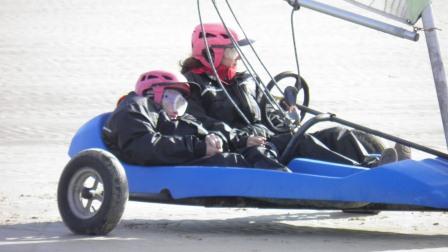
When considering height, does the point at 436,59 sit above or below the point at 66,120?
above

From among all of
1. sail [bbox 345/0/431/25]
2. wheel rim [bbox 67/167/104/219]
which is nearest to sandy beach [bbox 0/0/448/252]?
wheel rim [bbox 67/167/104/219]

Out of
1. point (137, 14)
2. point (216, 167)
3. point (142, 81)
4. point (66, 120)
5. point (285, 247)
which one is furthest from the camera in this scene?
point (137, 14)

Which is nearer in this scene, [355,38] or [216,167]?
[216,167]

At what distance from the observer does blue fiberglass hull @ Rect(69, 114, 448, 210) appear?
7.93m

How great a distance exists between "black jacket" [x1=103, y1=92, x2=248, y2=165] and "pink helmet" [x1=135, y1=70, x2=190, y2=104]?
0.31 feet

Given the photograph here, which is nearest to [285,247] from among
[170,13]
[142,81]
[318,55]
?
[142,81]

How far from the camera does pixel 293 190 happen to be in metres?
8.28

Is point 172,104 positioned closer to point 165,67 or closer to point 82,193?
point 82,193

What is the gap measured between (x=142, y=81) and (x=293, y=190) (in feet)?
5.23

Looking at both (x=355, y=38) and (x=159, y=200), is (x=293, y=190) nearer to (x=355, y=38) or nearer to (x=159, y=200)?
(x=159, y=200)

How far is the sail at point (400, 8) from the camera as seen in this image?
802 centimetres

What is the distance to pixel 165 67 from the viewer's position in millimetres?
21109

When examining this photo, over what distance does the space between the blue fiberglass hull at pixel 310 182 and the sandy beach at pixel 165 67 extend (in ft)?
0.93

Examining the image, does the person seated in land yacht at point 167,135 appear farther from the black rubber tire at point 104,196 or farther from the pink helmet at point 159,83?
the black rubber tire at point 104,196
